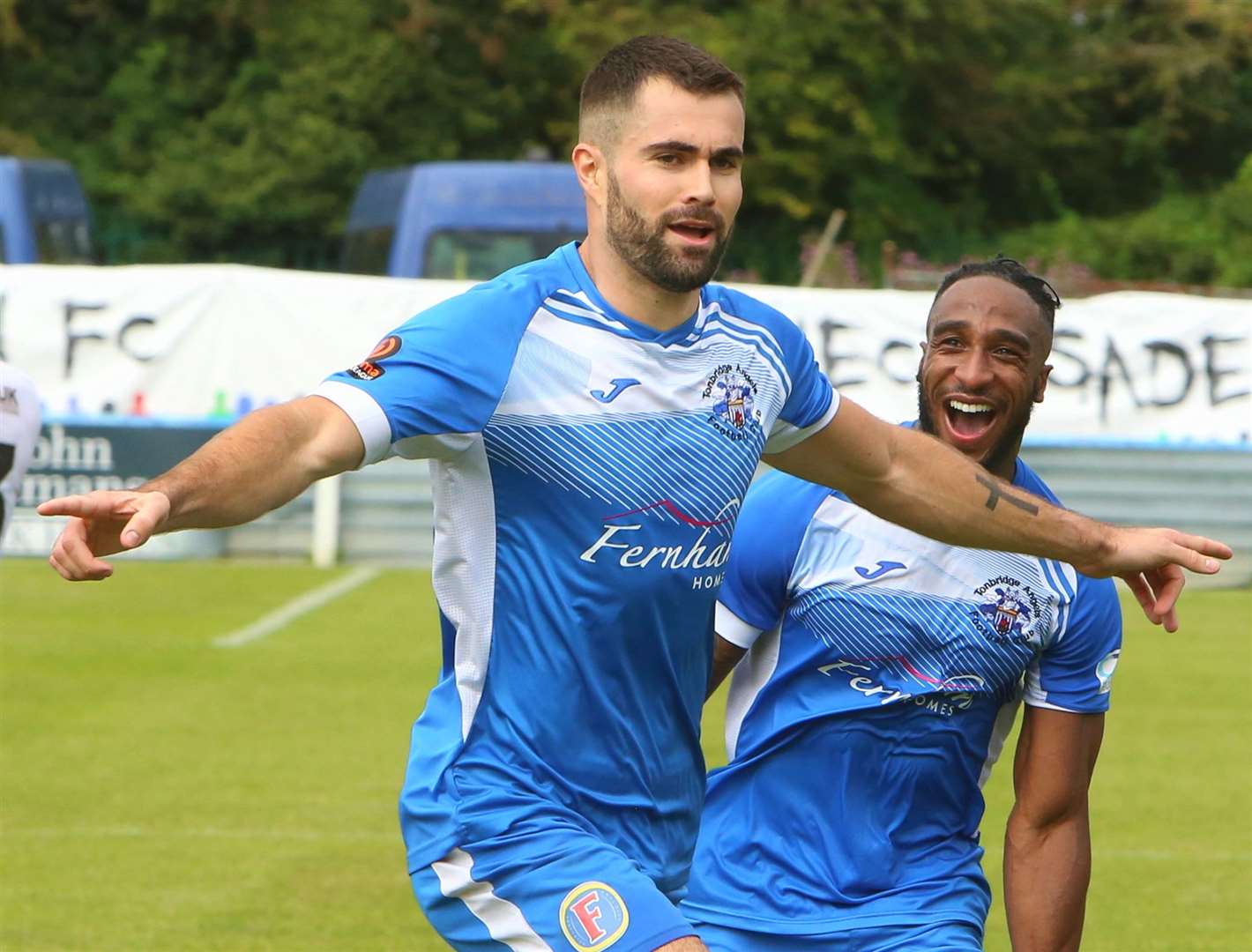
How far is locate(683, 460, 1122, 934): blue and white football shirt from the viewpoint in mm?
4621

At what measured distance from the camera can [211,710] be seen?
11258 mm

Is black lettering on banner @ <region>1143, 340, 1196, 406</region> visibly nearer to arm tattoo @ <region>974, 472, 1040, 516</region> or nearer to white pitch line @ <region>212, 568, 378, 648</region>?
white pitch line @ <region>212, 568, 378, 648</region>

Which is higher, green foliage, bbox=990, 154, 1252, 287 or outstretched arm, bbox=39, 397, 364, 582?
outstretched arm, bbox=39, 397, 364, 582

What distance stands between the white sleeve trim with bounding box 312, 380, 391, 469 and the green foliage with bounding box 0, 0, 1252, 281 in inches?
1222

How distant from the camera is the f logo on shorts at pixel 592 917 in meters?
3.63

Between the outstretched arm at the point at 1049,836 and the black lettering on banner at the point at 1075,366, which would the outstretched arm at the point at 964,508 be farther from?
the black lettering on banner at the point at 1075,366

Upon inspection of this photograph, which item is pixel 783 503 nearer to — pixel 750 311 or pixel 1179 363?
pixel 750 311

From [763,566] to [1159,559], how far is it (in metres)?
0.87

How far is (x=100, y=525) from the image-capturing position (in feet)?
10.2

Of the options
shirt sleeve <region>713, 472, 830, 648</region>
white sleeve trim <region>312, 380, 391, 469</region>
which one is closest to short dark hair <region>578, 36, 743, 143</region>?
white sleeve trim <region>312, 380, 391, 469</region>

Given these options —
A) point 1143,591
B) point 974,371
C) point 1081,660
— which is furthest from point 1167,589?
point 974,371

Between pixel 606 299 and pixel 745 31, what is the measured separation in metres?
32.4

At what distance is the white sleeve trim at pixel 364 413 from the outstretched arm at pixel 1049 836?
1.87 m

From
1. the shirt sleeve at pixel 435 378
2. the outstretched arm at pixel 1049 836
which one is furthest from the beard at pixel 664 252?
the outstretched arm at pixel 1049 836
